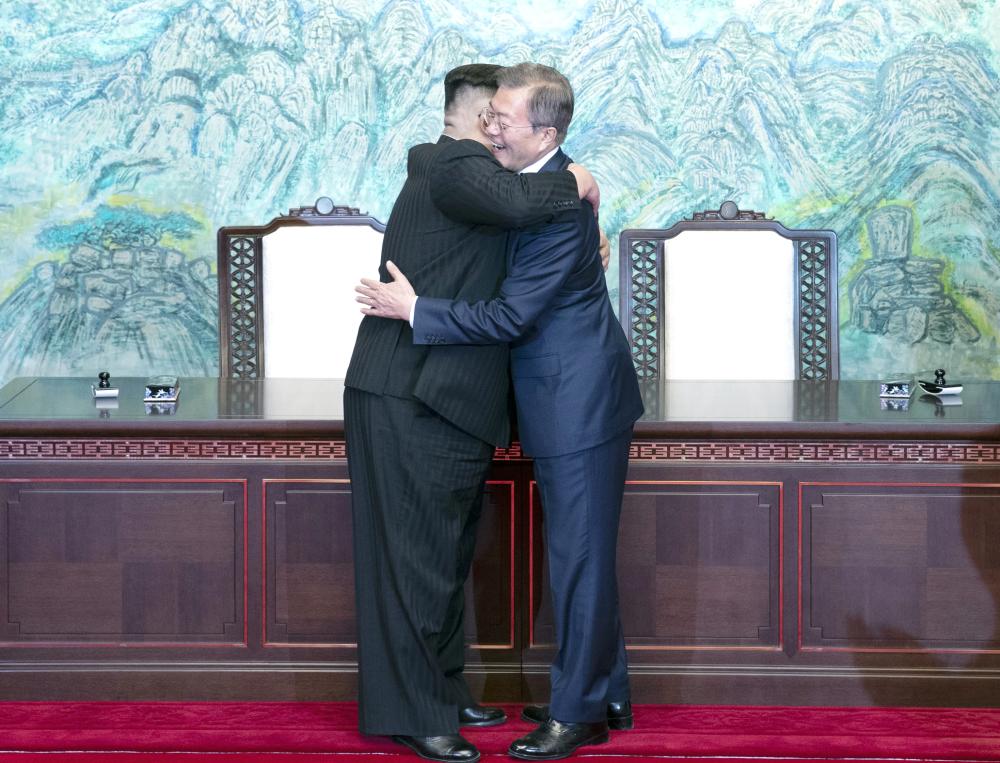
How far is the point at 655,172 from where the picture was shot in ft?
17.2

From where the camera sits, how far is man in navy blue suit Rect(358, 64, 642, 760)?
107 inches

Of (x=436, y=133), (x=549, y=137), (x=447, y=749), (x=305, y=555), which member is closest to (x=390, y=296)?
(x=549, y=137)

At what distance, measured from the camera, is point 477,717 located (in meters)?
3.10

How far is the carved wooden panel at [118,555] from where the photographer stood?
10.5ft

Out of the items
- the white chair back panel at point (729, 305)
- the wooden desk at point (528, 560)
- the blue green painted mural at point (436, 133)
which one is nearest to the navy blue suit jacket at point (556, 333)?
the wooden desk at point (528, 560)

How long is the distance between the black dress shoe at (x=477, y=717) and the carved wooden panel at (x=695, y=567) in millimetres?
220

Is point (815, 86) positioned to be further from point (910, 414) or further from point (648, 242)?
point (910, 414)

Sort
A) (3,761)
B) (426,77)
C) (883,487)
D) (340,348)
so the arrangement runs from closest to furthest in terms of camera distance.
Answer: (3,761) < (883,487) < (340,348) < (426,77)

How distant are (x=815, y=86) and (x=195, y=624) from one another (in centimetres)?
318

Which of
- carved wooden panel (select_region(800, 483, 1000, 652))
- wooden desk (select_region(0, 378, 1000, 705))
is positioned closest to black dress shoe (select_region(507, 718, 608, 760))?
wooden desk (select_region(0, 378, 1000, 705))

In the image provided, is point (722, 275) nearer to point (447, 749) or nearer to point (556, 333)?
point (556, 333)

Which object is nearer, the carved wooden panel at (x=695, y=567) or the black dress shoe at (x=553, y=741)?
the black dress shoe at (x=553, y=741)

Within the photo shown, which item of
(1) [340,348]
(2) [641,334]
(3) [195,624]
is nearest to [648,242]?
(2) [641,334]

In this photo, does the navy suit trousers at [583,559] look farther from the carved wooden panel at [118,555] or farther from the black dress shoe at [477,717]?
the carved wooden panel at [118,555]
